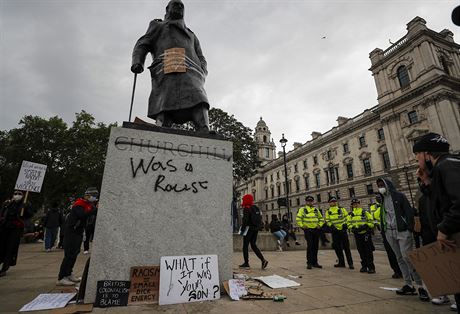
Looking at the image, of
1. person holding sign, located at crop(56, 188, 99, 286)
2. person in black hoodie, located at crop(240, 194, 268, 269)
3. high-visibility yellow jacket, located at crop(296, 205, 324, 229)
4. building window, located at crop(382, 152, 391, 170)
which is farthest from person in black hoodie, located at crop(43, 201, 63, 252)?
→ building window, located at crop(382, 152, 391, 170)

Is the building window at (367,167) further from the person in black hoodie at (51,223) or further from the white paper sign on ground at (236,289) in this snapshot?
the white paper sign on ground at (236,289)

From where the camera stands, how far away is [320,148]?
45688mm

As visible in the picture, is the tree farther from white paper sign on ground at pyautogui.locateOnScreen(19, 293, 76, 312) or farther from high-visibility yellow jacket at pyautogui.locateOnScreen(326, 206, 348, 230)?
white paper sign on ground at pyautogui.locateOnScreen(19, 293, 76, 312)

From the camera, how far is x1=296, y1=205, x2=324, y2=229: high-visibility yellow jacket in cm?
662

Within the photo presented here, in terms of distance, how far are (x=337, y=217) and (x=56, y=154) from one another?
27.1 metres

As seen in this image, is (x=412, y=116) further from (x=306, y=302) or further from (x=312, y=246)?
(x=306, y=302)

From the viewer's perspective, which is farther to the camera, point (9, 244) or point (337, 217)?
point (337, 217)

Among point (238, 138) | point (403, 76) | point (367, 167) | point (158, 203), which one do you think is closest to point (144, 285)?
point (158, 203)

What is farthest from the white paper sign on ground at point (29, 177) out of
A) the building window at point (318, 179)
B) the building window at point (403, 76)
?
the building window at point (318, 179)

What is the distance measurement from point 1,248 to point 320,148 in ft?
153

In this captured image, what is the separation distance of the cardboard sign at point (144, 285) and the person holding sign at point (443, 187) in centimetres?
288

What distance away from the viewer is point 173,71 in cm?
379

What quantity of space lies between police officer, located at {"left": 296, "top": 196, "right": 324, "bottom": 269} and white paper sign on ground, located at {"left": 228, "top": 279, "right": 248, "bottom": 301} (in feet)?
11.8

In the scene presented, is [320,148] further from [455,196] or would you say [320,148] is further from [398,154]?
[455,196]
